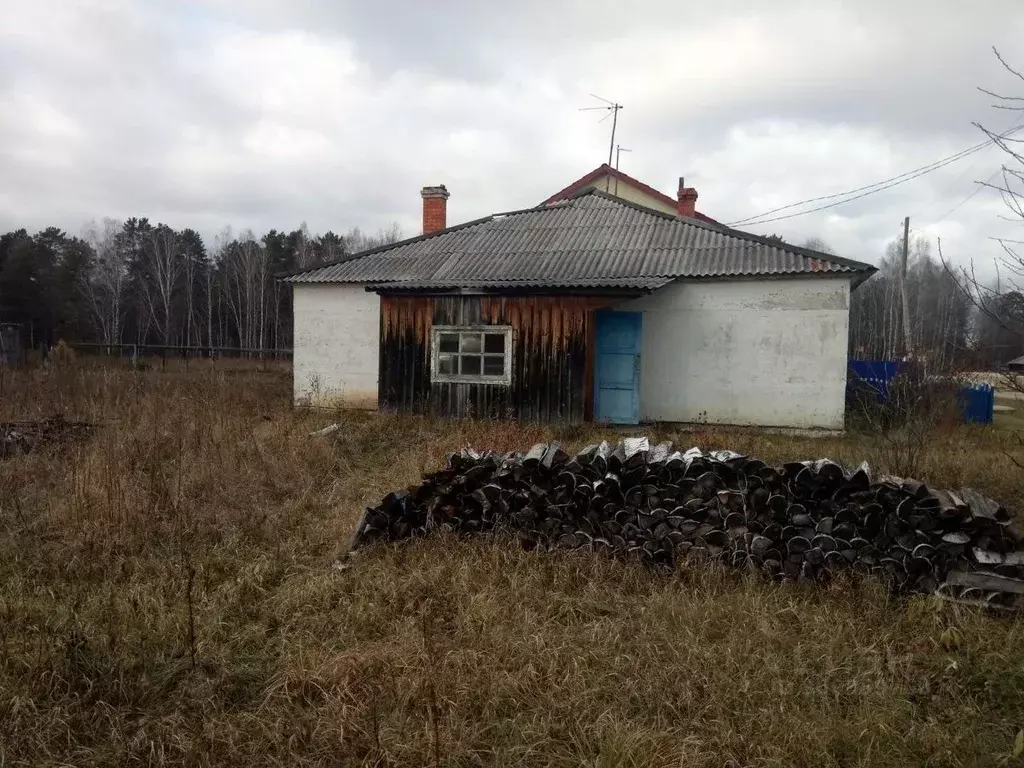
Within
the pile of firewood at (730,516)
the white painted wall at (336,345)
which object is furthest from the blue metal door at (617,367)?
the pile of firewood at (730,516)

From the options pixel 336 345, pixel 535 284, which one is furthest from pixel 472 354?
pixel 336 345

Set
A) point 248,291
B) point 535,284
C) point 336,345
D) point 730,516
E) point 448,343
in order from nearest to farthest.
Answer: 1. point 730,516
2. point 535,284
3. point 448,343
4. point 336,345
5. point 248,291

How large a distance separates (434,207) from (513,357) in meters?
7.56

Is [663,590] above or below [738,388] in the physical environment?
below

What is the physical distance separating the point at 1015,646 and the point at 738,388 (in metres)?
7.65

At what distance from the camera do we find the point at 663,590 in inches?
164

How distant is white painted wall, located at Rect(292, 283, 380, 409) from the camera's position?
500 inches

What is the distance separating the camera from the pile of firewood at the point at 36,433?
7805 millimetres

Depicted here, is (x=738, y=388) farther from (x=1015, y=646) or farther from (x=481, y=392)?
(x=1015, y=646)

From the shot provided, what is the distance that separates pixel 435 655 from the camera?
329 centimetres

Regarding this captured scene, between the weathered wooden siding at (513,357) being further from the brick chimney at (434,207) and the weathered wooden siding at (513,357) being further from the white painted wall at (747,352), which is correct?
the brick chimney at (434,207)

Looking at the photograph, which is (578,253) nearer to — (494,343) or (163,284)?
(494,343)

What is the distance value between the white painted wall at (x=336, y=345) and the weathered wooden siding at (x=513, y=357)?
1.34 meters

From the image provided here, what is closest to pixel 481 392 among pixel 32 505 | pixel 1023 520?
pixel 32 505
